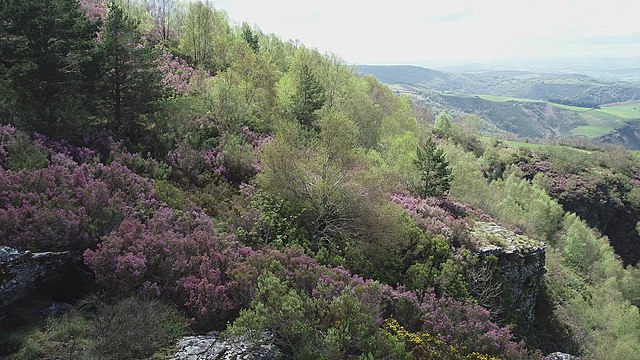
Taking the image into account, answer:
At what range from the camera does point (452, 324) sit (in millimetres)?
11508

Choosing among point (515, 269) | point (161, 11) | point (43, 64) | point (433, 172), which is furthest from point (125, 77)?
point (161, 11)

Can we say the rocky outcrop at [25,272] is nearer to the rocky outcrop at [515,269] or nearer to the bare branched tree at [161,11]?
the rocky outcrop at [515,269]

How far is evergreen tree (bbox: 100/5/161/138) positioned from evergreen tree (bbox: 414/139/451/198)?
16.4 m

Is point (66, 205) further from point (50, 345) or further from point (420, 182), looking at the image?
point (420, 182)

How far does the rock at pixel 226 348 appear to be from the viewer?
729 centimetres

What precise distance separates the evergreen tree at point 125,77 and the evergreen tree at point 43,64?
857 millimetres

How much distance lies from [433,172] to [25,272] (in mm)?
22395

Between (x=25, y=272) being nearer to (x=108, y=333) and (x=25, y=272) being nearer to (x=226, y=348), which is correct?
(x=108, y=333)

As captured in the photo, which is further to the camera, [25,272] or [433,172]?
[433,172]

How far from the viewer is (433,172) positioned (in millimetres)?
25688

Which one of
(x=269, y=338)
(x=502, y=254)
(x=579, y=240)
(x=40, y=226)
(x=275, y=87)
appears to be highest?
(x=275, y=87)

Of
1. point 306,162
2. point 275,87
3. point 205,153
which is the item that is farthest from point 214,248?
point 275,87

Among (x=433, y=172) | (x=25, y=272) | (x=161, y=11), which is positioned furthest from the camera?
(x=161, y=11)

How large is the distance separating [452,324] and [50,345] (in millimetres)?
9827
